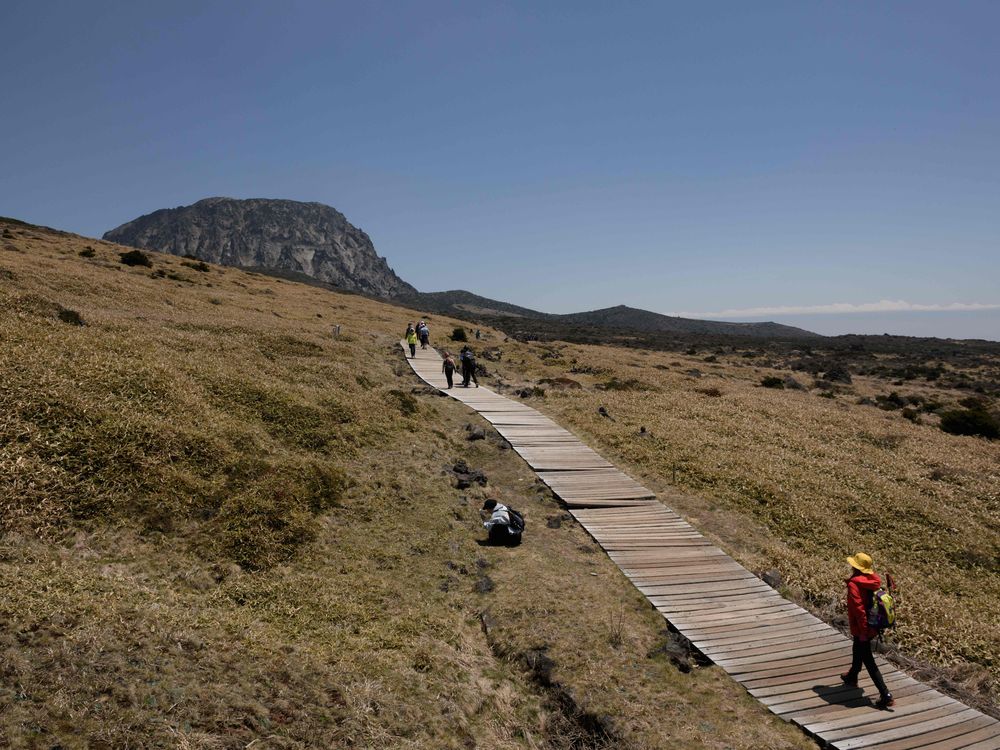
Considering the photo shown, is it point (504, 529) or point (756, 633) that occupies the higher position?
point (504, 529)

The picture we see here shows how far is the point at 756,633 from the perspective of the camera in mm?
9711

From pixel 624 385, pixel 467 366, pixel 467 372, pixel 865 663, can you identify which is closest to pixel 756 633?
pixel 865 663

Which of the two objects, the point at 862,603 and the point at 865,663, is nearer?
the point at 865,663

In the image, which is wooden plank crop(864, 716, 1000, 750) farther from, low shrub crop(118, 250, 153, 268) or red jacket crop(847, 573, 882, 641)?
low shrub crop(118, 250, 153, 268)

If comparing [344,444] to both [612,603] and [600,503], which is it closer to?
[600,503]

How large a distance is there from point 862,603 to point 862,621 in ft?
0.84

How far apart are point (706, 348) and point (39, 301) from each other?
324 feet

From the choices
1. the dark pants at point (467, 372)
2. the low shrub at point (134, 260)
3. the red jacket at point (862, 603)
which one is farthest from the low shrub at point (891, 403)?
the low shrub at point (134, 260)

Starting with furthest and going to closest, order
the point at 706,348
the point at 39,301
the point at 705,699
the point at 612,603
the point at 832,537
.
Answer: the point at 706,348 < the point at 39,301 < the point at 832,537 < the point at 612,603 < the point at 705,699

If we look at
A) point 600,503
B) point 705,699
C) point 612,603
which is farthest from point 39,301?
point 705,699

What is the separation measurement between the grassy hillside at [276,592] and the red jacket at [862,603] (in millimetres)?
1955

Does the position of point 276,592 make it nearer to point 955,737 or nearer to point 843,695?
point 843,695

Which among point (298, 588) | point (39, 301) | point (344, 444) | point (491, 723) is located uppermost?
point (39, 301)

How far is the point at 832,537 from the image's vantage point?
14812 mm
